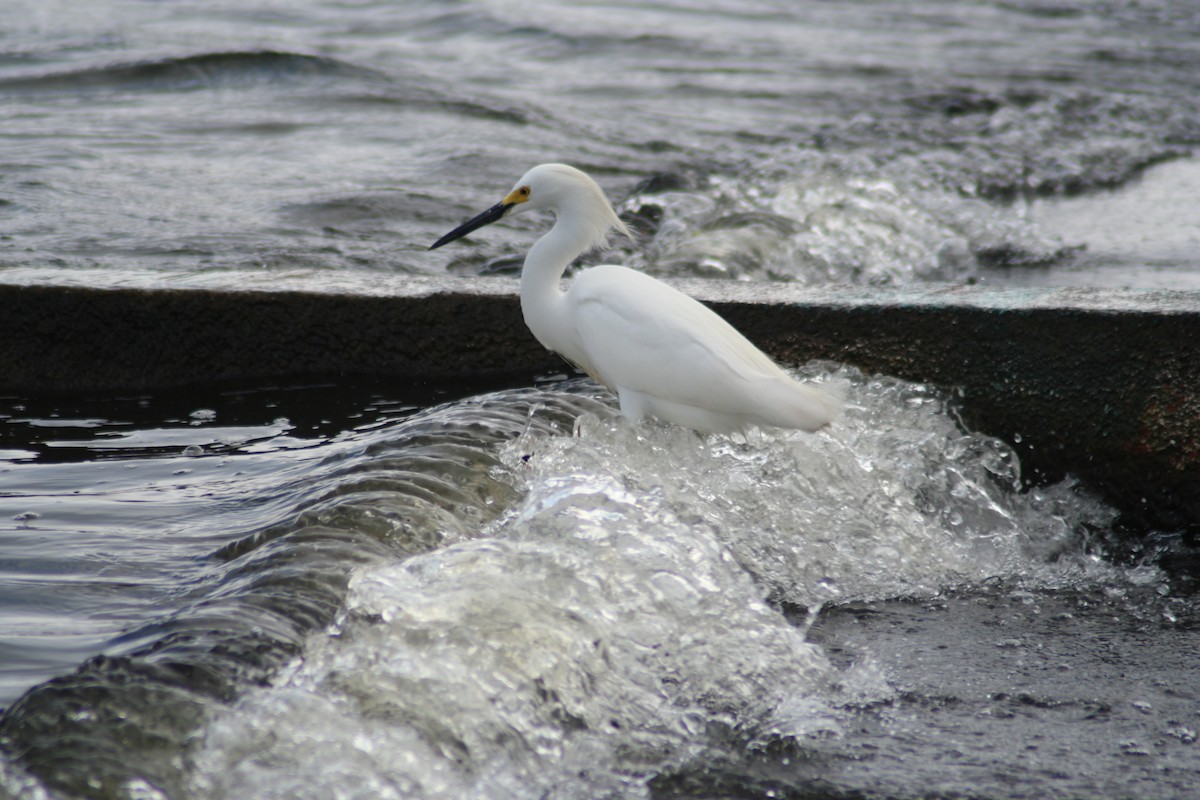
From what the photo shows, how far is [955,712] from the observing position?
101 inches

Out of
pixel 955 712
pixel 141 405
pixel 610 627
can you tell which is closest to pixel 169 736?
pixel 610 627

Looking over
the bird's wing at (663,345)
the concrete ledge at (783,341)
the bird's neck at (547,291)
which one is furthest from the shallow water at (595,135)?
the bird's wing at (663,345)

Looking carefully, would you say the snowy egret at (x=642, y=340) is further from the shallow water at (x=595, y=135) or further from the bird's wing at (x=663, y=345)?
the shallow water at (x=595, y=135)

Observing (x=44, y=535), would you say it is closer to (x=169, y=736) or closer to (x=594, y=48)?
(x=169, y=736)

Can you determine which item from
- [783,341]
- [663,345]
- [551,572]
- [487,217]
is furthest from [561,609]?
[487,217]

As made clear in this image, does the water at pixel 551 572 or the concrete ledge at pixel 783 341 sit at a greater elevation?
the concrete ledge at pixel 783 341

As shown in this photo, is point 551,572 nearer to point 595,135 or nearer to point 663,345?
point 663,345

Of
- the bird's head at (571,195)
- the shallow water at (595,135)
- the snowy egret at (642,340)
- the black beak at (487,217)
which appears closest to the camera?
the snowy egret at (642,340)

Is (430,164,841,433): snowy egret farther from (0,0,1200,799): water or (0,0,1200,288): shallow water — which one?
(0,0,1200,288): shallow water

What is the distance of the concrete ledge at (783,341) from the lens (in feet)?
11.9

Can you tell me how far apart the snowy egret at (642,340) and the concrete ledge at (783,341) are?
330 millimetres

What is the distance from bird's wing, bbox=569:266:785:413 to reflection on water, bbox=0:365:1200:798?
226 millimetres

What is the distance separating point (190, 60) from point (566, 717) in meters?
9.28

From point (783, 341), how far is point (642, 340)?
59 cm
